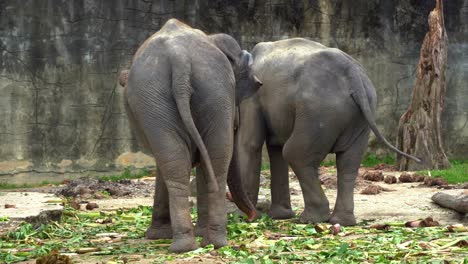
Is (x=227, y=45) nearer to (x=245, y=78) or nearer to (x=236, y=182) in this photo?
(x=245, y=78)

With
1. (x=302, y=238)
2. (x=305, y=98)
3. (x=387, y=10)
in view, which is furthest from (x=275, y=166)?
(x=387, y=10)

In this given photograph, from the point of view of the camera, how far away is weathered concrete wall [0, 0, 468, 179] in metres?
14.6

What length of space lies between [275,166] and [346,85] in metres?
1.29

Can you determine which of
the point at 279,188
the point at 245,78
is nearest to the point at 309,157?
the point at 279,188

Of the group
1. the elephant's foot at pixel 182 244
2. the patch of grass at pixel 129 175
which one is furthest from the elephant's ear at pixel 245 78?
the patch of grass at pixel 129 175

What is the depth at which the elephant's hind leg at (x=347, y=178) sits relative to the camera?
27.0 ft

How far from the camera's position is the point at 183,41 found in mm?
6586

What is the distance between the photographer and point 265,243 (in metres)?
6.66

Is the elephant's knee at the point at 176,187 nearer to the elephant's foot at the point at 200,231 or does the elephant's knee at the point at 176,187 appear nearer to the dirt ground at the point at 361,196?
the elephant's foot at the point at 200,231

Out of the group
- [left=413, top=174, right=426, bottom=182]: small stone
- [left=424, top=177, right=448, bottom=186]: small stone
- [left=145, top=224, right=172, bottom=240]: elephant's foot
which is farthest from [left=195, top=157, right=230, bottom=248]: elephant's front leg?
[left=413, top=174, right=426, bottom=182]: small stone

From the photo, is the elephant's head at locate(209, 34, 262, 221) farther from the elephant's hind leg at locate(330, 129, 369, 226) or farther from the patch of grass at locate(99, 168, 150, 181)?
the patch of grass at locate(99, 168, 150, 181)

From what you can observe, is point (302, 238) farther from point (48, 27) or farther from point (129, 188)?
point (48, 27)

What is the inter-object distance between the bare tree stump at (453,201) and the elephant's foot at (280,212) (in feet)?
4.37

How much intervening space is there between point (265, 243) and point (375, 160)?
9374 millimetres
